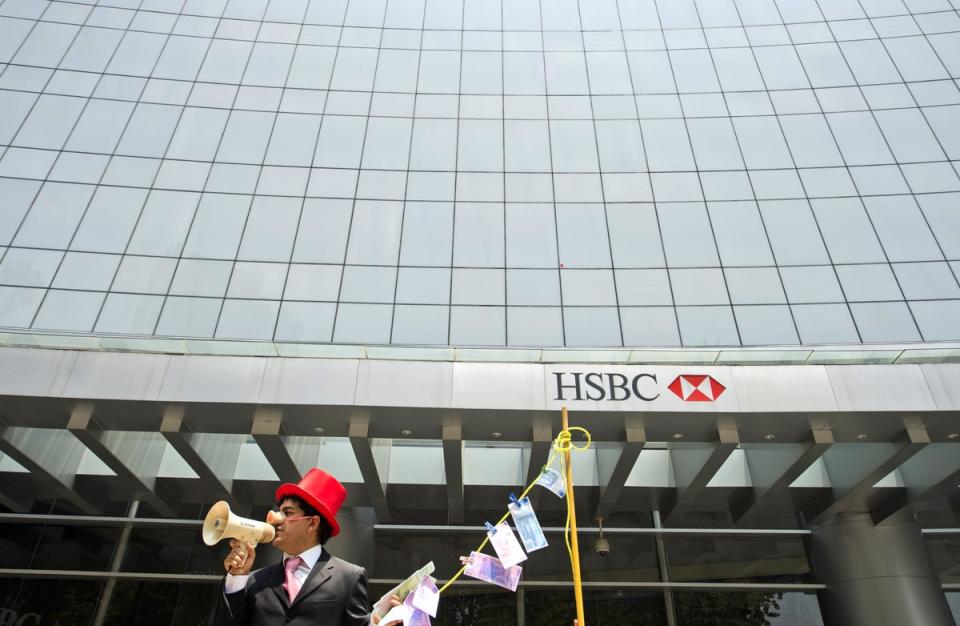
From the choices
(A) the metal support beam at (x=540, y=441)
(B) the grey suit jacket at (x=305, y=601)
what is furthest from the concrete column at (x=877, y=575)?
(B) the grey suit jacket at (x=305, y=601)

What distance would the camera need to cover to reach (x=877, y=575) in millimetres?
12375

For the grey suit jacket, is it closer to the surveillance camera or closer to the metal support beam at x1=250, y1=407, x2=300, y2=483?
the metal support beam at x1=250, y1=407, x2=300, y2=483

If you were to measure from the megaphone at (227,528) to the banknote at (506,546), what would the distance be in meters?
3.26

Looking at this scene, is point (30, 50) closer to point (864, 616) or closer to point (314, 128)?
point (314, 128)

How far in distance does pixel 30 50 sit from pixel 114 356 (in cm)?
1267

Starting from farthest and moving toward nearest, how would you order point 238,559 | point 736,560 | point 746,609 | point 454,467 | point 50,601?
1. point 736,560
2. point 746,609
3. point 50,601
4. point 454,467
5. point 238,559

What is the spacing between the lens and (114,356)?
10641 mm

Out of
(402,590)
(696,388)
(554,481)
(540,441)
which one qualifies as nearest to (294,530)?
(402,590)

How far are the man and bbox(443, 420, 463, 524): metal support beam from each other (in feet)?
21.1

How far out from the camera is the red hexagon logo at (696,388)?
10.6 metres

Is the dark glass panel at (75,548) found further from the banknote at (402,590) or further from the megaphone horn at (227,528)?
the megaphone horn at (227,528)

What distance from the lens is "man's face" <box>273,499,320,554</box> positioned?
413 cm

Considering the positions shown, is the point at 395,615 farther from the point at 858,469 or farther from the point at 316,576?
the point at 858,469

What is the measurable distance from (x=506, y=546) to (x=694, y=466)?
647cm
